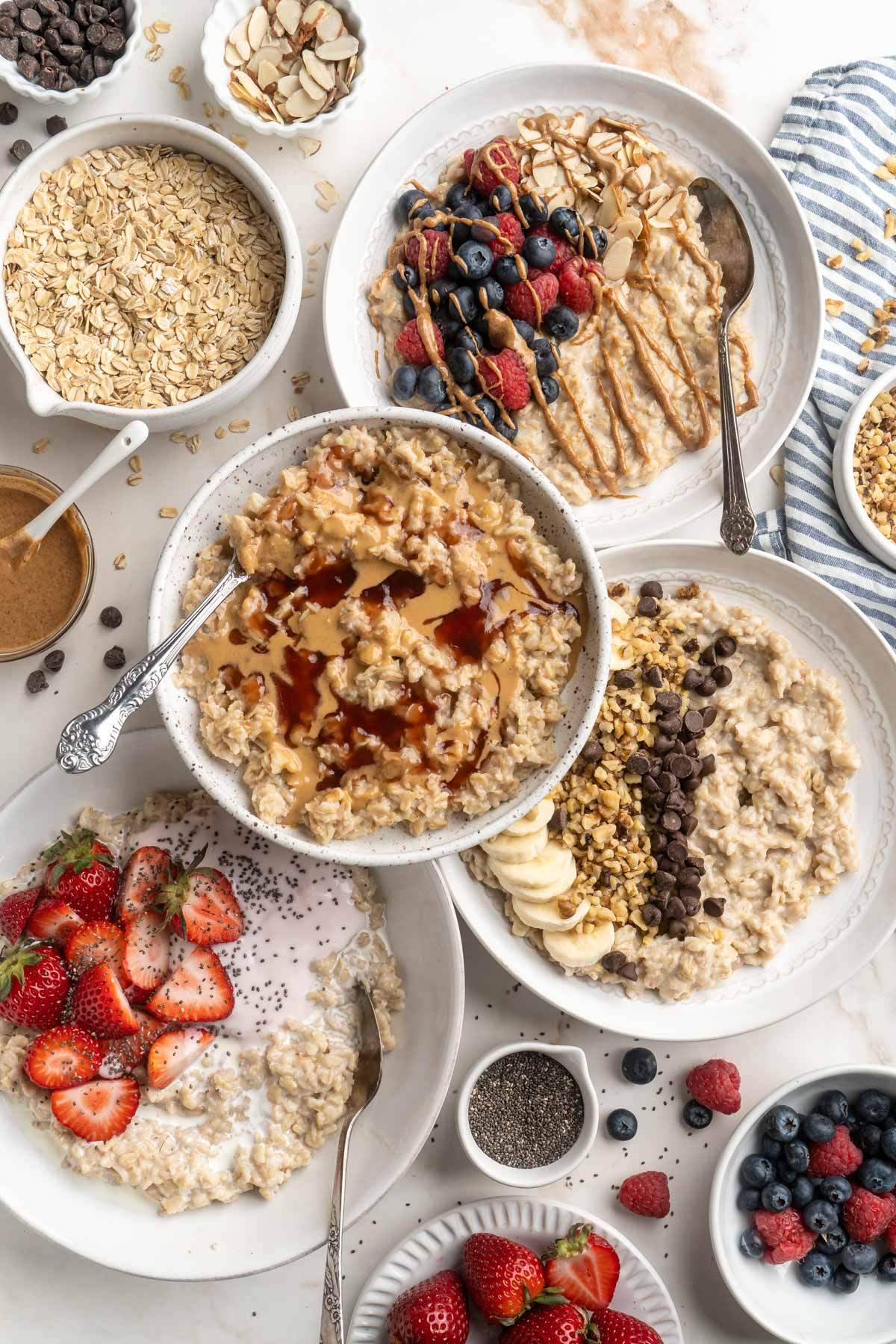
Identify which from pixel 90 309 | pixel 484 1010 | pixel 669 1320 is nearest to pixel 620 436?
pixel 90 309

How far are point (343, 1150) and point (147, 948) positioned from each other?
23.2 inches

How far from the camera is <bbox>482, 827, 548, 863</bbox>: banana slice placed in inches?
91.1

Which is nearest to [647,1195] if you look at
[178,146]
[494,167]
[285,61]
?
[494,167]

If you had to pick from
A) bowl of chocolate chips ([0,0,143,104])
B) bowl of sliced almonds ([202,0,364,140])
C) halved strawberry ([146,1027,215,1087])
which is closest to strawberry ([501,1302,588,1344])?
halved strawberry ([146,1027,215,1087])

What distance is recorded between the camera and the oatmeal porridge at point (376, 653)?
6.33 ft

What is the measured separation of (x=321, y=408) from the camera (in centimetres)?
263

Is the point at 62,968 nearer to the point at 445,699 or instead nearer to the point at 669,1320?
the point at 445,699

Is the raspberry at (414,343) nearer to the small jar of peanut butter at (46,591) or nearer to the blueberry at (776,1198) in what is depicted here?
the small jar of peanut butter at (46,591)

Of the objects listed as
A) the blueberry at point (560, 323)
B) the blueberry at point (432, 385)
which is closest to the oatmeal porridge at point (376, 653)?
the blueberry at point (432, 385)

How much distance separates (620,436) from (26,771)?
1.58 m

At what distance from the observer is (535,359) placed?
2.44 meters

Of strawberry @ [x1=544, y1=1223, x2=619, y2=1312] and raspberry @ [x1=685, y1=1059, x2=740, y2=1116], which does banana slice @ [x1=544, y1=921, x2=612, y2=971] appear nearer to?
raspberry @ [x1=685, y1=1059, x2=740, y2=1116]

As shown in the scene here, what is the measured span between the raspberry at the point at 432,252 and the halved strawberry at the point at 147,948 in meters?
1.54

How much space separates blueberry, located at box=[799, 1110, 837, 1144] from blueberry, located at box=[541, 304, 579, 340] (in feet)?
6.24
